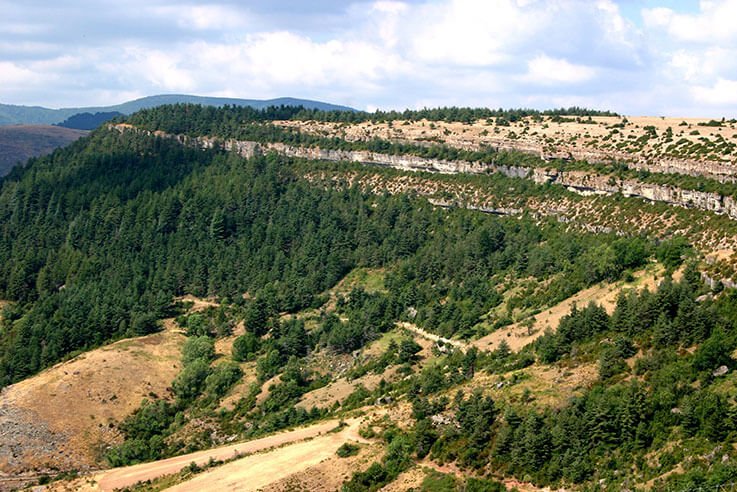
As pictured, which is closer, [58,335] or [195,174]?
[58,335]

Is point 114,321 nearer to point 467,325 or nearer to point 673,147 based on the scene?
point 467,325

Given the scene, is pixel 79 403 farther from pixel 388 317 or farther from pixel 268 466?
pixel 388 317

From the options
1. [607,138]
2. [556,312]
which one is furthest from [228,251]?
[556,312]

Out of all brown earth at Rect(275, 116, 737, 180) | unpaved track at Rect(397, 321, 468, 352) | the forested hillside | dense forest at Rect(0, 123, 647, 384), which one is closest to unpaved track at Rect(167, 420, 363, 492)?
the forested hillside

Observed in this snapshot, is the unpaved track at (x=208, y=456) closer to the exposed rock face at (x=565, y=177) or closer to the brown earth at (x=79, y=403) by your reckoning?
the brown earth at (x=79, y=403)

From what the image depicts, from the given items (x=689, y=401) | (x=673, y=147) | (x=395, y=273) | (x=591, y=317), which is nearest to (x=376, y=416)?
(x=591, y=317)

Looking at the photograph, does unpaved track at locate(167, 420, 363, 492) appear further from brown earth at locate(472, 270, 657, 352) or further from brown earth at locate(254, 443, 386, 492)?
brown earth at locate(472, 270, 657, 352)
